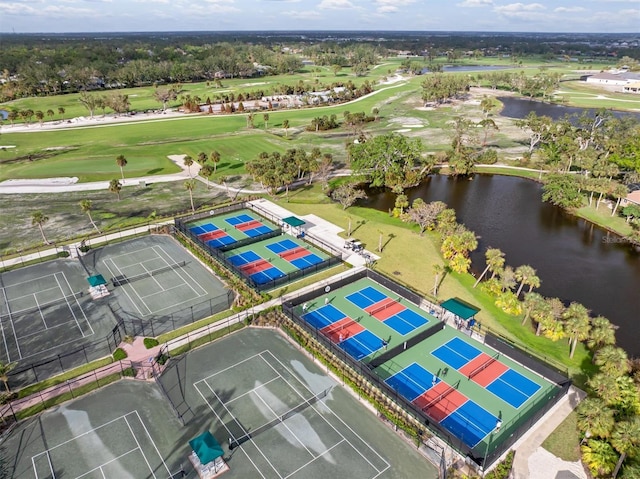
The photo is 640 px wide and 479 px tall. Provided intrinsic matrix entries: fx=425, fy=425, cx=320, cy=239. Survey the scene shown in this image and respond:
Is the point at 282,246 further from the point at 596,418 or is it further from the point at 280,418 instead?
the point at 596,418

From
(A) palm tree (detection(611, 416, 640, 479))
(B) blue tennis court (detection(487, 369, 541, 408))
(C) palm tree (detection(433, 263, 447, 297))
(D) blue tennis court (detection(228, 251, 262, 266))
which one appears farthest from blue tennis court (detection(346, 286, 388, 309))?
(A) palm tree (detection(611, 416, 640, 479))

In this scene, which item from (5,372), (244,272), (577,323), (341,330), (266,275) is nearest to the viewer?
(5,372)

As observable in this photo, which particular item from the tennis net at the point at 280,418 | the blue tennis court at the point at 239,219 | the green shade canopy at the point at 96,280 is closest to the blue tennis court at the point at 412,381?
the tennis net at the point at 280,418

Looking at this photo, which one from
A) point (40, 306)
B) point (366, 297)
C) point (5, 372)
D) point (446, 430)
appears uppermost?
point (5, 372)

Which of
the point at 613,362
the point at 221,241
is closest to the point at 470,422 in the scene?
the point at 613,362

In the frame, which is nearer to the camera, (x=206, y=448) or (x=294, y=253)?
(x=206, y=448)

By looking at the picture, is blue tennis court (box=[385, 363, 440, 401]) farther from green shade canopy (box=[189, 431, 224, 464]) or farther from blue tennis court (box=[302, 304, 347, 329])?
green shade canopy (box=[189, 431, 224, 464])

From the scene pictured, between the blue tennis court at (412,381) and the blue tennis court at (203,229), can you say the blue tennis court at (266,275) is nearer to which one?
the blue tennis court at (203,229)

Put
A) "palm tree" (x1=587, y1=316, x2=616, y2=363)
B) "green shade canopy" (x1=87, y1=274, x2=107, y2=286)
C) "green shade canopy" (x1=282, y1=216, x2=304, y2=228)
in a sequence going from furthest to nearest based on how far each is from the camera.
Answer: "green shade canopy" (x1=282, y1=216, x2=304, y2=228), "green shade canopy" (x1=87, y1=274, x2=107, y2=286), "palm tree" (x1=587, y1=316, x2=616, y2=363)
